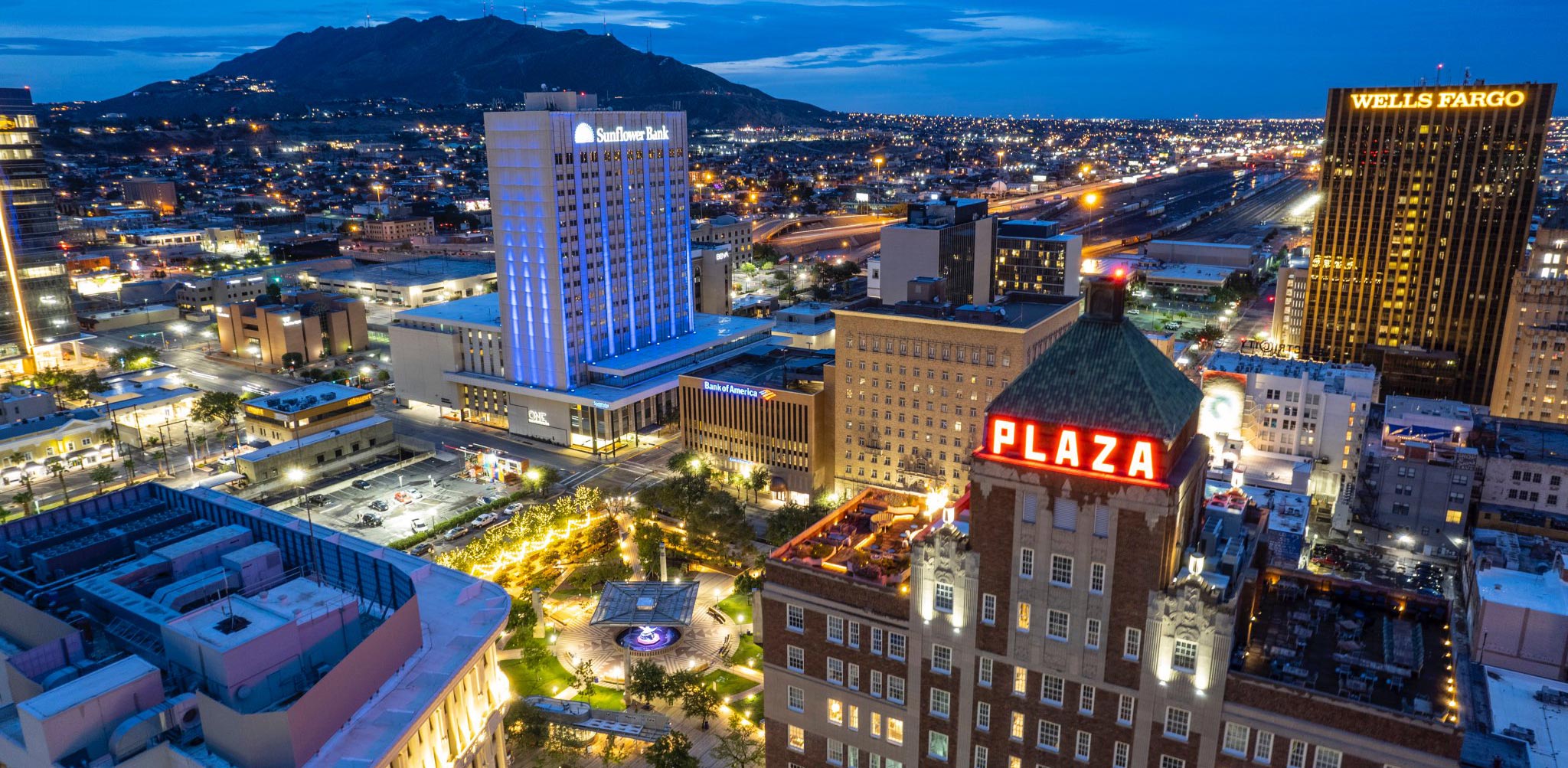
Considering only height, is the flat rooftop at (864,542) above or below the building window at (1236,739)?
above

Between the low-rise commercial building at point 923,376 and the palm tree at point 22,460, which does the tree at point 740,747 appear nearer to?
the low-rise commercial building at point 923,376

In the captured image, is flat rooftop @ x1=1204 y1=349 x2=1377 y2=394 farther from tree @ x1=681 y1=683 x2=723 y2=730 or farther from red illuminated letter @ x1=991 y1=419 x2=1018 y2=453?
red illuminated letter @ x1=991 y1=419 x2=1018 y2=453

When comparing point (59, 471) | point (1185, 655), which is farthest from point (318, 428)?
point (1185, 655)

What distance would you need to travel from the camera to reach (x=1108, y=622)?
168ft

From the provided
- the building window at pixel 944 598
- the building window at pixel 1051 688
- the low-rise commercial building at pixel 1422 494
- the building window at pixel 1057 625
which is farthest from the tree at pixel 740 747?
the low-rise commercial building at pixel 1422 494

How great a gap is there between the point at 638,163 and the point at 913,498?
10841cm

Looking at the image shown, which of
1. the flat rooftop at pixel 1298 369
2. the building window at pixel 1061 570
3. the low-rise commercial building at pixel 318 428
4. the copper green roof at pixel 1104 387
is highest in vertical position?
the copper green roof at pixel 1104 387

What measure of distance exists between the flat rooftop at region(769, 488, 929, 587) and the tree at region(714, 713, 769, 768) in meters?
21.8

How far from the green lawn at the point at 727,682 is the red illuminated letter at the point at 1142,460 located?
2192 inches

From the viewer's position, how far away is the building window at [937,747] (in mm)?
59156

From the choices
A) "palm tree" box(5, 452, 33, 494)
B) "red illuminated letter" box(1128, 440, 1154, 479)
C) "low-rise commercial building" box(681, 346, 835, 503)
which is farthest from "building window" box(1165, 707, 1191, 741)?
"palm tree" box(5, 452, 33, 494)

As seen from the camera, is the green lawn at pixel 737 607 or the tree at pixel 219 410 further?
the tree at pixel 219 410

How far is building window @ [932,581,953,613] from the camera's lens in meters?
55.9

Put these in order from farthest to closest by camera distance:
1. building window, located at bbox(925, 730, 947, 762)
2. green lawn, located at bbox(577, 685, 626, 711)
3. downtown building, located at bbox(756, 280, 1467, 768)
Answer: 1. green lawn, located at bbox(577, 685, 626, 711)
2. building window, located at bbox(925, 730, 947, 762)
3. downtown building, located at bbox(756, 280, 1467, 768)
